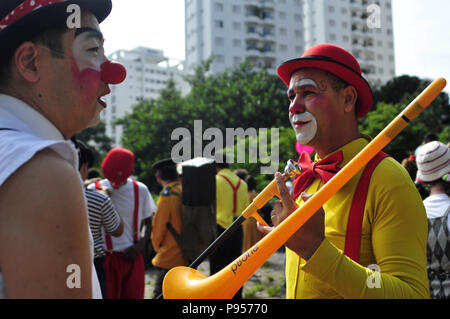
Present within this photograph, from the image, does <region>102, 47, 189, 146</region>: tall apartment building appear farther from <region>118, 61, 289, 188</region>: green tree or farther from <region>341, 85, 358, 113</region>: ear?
<region>341, 85, 358, 113</region>: ear

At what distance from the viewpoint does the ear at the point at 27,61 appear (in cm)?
116

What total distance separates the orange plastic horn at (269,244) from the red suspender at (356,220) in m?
0.32

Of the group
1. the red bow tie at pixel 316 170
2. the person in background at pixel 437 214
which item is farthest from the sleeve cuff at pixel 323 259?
the person in background at pixel 437 214

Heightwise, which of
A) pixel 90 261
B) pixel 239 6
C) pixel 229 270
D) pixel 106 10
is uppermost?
pixel 239 6

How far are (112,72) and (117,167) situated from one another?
12.2 ft

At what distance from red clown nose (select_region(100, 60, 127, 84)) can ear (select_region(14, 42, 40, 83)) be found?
213 mm

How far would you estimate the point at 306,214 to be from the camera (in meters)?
1.37

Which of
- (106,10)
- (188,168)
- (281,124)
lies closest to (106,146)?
(281,124)

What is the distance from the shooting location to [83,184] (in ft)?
5.63

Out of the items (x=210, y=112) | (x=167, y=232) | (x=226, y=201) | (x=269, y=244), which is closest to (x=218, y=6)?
(x=210, y=112)

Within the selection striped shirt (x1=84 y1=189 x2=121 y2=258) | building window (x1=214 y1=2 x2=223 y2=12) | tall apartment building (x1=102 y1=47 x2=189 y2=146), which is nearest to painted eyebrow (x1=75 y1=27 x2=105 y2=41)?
striped shirt (x1=84 y1=189 x2=121 y2=258)

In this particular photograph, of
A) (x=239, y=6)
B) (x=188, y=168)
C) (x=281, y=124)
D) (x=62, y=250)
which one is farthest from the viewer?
(x=239, y=6)
